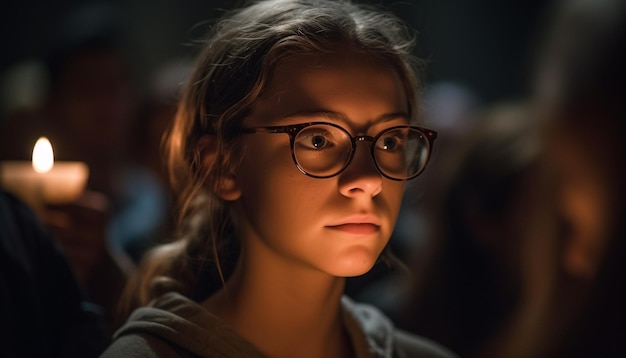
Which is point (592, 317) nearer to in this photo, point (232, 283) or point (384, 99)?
point (384, 99)

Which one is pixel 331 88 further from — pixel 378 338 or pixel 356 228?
pixel 378 338

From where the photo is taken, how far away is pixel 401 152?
1.53m

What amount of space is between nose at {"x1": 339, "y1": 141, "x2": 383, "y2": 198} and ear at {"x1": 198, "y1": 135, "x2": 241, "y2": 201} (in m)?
0.25

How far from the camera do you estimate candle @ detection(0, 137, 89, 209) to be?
183 centimetres

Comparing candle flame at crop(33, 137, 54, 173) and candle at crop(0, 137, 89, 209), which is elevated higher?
candle flame at crop(33, 137, 54, 173)

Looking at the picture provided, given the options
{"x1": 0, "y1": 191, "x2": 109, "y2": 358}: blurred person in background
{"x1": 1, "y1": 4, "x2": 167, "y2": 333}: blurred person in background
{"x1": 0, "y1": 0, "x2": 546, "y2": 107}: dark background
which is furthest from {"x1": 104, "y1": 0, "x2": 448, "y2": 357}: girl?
{"x1": 0, "y1": 0, "x2": 546, "y2": 107}: dark background

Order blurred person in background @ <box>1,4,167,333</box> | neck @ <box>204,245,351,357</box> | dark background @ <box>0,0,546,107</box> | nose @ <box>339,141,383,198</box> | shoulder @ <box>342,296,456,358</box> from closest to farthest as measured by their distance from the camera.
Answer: nose @ <box>339,141,383,198</box> → neck @ <box>204,245,351,357</box> → shoulder @ <box>342,296,456,358</box> → blurred person in background @ <box>1,4,167,333</box> → dark background @ <box>0,0,546,107</box>

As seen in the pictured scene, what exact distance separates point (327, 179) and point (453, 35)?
4966 millimetres

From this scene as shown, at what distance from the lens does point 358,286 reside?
3.12 meters

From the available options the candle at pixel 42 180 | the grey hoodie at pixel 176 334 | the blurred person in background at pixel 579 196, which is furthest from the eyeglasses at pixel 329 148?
the candle at pixel 42 180

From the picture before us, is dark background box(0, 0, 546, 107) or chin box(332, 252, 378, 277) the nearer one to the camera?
chin box(332, 252, 378, 277)

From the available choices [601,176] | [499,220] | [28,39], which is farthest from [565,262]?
[28,39]

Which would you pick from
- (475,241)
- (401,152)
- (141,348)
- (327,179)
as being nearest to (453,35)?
(475,241)

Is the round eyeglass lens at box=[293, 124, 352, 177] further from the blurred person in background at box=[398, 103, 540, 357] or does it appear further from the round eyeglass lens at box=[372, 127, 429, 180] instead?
the blurred person in background at box=[398, 103, 540, 357]
